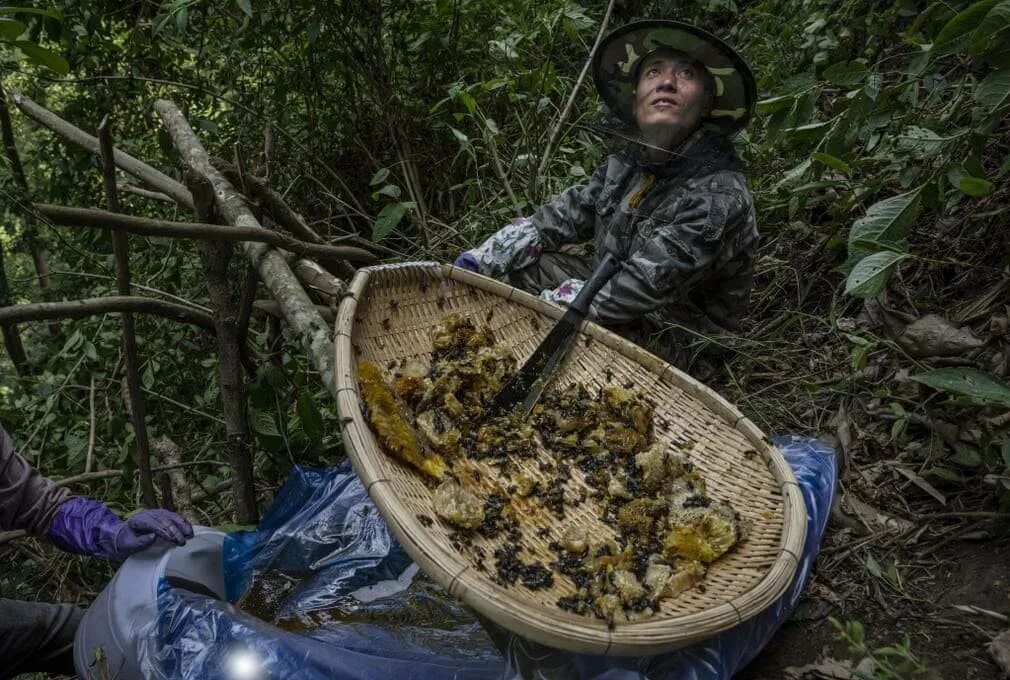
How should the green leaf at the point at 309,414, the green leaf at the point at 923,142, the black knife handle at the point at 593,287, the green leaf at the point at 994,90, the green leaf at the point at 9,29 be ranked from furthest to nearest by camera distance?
the black knife handle at the point at 593,287, the green leaf at the point at 309,414, the green leaf at the point at 923,142, the green leaf at the point at 994,90, the green leaf at the point at 9,29

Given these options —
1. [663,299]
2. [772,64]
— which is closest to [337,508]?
[663,299]

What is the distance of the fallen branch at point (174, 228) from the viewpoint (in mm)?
1496

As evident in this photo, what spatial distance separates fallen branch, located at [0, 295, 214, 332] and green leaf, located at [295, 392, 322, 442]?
402 mm

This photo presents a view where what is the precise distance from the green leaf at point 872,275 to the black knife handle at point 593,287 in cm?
78

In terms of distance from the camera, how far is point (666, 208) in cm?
226

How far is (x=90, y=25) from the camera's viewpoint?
2.98 metres

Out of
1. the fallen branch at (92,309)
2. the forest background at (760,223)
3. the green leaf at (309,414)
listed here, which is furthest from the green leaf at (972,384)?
the fallen branch at (92,309)

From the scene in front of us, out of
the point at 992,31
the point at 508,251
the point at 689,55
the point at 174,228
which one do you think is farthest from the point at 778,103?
the point at 174,228

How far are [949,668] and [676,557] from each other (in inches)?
22.2

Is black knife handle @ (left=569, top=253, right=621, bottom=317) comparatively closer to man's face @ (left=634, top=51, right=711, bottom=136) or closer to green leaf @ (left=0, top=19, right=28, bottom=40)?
man's face @ (left=634, top=51, right=711, bottom=136)

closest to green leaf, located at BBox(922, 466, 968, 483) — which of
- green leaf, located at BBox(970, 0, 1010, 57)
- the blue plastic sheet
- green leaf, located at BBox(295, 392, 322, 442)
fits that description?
the blue plastic sheet

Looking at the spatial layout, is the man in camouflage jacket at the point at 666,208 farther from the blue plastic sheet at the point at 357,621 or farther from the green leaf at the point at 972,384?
the green leaf at the point at 972,384

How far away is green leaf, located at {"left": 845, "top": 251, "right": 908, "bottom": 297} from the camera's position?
1.53 m

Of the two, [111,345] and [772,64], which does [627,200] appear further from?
[111,345]
